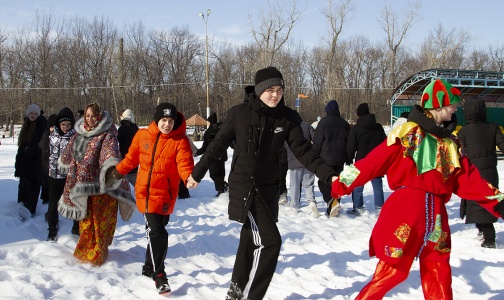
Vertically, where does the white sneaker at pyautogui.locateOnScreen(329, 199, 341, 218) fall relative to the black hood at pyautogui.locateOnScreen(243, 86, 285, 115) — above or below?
below

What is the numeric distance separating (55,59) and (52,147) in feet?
151

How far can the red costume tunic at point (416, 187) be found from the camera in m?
3.24

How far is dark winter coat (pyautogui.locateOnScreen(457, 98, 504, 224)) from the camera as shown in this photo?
6.20 meters

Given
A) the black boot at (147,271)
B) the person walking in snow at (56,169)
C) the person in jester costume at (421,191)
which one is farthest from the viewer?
the person walking in snow at (56,169)

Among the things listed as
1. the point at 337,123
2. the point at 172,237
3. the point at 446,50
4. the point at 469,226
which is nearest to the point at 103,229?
the point at 172,237

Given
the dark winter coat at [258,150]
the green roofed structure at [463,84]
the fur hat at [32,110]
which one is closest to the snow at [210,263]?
the dark winter coat at [258,150]

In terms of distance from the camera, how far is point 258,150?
12.3 feet

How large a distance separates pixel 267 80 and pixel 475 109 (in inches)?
149

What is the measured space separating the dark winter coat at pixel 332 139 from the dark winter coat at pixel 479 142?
2.23 meters

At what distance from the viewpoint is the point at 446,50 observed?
140 feet

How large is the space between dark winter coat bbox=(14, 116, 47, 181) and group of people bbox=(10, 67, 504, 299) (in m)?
2.82

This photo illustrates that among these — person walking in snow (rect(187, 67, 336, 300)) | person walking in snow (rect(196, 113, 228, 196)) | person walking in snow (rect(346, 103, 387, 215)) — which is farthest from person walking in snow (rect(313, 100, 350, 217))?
person walking in snow (rect(187, 67, 336, 300))

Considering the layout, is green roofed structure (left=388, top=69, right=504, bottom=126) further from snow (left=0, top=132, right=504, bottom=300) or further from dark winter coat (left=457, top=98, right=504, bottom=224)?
dark winter coat (left=457, top=98, right=504, bottom=224)

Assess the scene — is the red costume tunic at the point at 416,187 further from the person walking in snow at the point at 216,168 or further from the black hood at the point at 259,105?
the person walking in snow at the point at 216,168
